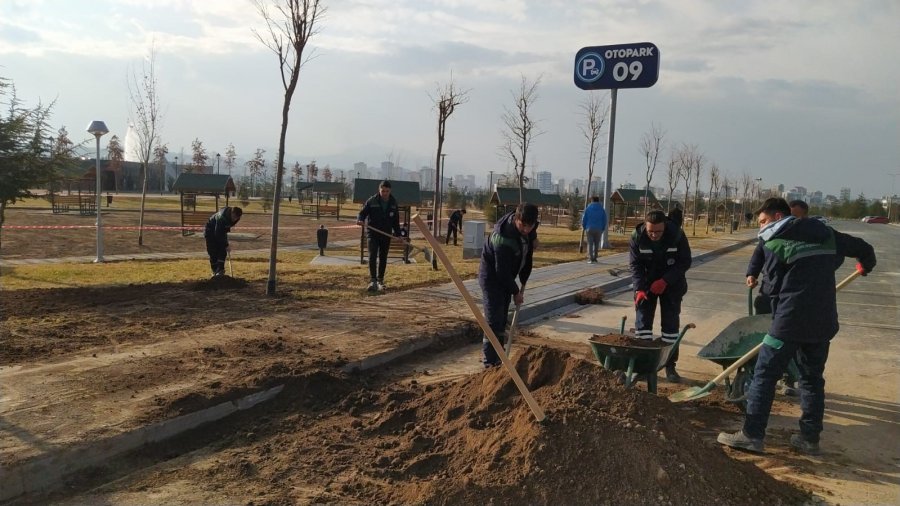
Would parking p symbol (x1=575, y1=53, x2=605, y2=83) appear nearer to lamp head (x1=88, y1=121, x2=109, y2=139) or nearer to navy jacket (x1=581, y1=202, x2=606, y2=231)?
navy jacket (x1=581, y1=202, x2=606, y2=231)

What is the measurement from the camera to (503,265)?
5.44m

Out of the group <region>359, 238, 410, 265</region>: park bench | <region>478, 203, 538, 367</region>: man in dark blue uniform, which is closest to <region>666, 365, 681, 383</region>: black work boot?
<region>478, 203, 538, 367</region>: man in dark blue uniform

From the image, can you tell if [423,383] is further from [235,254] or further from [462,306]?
[235,254]

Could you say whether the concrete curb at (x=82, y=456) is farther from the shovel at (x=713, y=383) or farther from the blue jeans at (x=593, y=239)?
the blue jeans at (x=593, y=239)

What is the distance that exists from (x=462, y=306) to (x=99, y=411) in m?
5.55

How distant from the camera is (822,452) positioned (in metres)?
4.33

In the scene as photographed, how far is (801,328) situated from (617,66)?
1689 cm

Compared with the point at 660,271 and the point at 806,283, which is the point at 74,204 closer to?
the point at 660,271

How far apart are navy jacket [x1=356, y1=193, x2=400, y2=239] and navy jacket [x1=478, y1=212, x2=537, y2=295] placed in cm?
477

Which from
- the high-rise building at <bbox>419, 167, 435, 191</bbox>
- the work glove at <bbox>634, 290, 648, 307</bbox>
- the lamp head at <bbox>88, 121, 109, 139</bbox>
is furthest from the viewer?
the high-rise building at <bbox>419, 167, 435, 191</bbox>

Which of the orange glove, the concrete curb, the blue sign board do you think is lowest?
the concrete curb

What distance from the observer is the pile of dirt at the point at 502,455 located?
3.34m

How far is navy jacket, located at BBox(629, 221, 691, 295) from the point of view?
578 centimetres

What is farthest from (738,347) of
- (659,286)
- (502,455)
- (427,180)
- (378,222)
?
(427,180)
